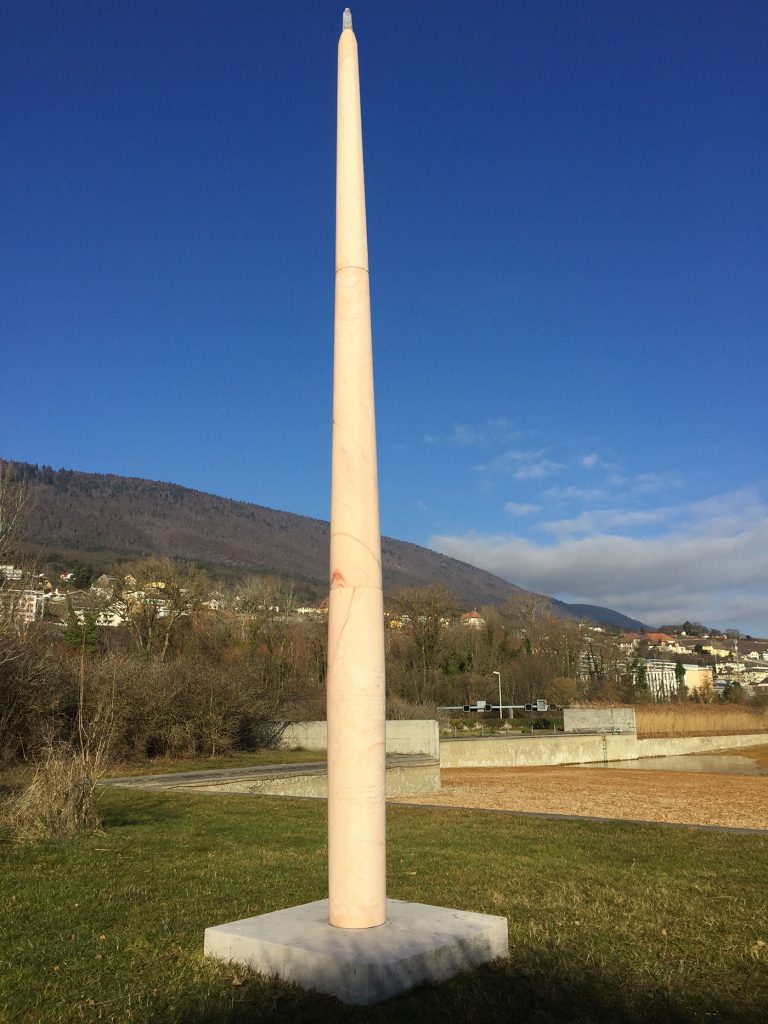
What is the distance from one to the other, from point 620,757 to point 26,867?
41.1 metres

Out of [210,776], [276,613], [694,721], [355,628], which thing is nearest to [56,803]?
[355,628]

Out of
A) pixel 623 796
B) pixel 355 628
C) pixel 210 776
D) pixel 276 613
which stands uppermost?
pixel 276 613

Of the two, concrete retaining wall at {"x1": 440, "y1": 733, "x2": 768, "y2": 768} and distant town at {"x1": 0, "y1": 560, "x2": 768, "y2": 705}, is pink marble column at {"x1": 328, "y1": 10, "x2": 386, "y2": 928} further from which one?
concrete retaining wall at {"x1": 440, "y1": 733, "x2": 768, "y2": 768}

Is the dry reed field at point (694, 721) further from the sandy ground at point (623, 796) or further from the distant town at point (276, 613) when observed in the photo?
the sandy ground at point (623, 796)

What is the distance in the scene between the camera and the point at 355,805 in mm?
5203

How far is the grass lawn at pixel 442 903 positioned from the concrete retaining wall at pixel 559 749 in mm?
25585

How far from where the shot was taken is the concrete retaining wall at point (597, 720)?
47.6 m

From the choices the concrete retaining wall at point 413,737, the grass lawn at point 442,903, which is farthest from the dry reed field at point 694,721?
the grass lawn at point 442,903

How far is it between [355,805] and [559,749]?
38063 millimetres

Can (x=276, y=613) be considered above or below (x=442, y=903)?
above

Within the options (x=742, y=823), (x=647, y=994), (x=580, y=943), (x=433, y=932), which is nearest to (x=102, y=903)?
(x=433, y=932)

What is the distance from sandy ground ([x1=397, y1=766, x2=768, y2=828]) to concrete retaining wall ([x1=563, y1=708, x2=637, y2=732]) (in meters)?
16.7

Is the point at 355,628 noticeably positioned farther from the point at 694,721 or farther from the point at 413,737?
the point at 694,721

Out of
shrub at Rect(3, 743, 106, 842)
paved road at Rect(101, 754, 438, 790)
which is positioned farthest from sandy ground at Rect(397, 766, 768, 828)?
shrub at Rect(3, 743, 106, 842)
